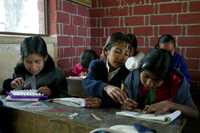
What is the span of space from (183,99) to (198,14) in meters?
1.68

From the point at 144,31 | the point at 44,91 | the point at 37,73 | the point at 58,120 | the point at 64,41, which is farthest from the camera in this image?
the point at 144,31

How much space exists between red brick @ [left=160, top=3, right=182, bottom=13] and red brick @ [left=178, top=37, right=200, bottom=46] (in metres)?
0.30

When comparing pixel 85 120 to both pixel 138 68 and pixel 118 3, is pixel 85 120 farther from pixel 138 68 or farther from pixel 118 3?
pixel 118 3

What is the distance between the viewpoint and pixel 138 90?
116 centimetres

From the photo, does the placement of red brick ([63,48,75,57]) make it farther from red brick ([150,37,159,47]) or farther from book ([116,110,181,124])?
book ([116,110,181,124])

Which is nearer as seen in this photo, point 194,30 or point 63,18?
point 63,18

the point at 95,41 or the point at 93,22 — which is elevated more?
the point at 93,22

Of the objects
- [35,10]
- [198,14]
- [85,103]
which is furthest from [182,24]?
[85,103]

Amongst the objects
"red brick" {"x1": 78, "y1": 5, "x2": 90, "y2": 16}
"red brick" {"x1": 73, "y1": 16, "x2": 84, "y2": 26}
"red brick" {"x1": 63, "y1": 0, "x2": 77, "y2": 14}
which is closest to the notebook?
"red brick" {"x1": 63, "y1": 0, "x2": 77, "y2": 14}

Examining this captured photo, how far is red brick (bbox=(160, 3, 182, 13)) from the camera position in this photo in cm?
256

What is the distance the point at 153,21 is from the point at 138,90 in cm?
169

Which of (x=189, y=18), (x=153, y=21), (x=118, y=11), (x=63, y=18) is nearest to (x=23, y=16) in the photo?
(x=63, y=18)

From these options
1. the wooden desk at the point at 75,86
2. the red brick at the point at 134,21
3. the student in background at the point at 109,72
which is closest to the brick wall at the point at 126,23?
the red brick at the point at 134,21

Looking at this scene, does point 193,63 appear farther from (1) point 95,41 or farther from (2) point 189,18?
(1) point 95,41
